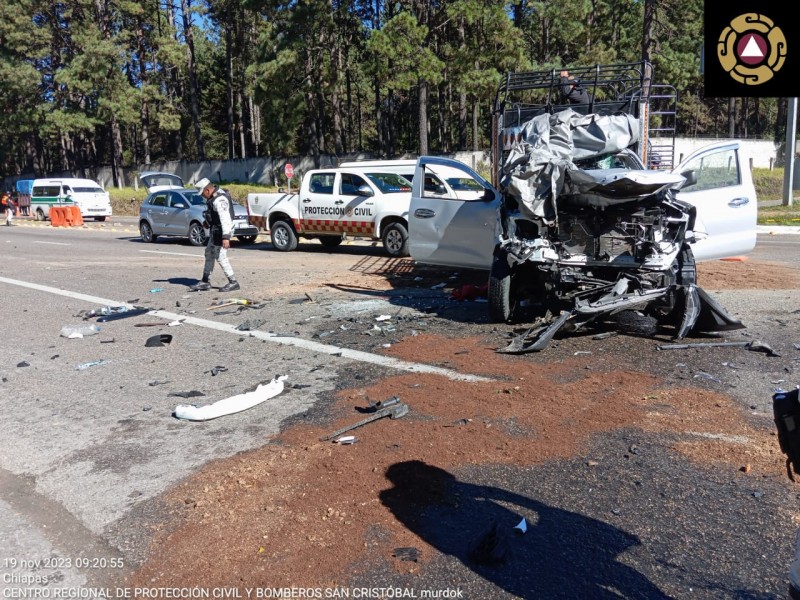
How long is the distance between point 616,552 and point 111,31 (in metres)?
57.7

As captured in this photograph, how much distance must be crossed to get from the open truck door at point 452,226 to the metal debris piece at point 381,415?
15.0 feet

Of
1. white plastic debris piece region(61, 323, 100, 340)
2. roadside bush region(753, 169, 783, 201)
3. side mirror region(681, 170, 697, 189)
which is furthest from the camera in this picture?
roadside bush region(753, 169, 783, 201)

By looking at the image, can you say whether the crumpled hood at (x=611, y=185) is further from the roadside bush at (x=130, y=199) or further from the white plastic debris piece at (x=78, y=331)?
the roadside bush at (x=130, y=199)

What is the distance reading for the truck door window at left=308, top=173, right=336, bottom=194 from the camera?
16922 mm

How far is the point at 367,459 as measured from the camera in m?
4.59

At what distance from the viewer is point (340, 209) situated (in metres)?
16.5

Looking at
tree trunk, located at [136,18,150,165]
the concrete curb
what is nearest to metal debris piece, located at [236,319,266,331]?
the concrete curb

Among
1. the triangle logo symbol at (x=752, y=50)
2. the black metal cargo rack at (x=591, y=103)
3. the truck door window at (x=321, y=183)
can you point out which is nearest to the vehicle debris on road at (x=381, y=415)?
the black metal cargo rack at (x=591, y=103)

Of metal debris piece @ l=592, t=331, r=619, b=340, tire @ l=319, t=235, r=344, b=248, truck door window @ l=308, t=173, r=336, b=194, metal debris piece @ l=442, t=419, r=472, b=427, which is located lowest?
metal debris piece @ l=442, t=419, r=472, b=427

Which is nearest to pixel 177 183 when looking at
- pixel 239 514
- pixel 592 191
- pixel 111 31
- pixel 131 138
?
pixel 111 31

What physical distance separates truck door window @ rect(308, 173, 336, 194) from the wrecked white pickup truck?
884 centimetres

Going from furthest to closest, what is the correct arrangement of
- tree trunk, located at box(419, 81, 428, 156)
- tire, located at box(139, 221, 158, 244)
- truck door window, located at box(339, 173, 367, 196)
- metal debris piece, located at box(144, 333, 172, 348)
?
tree trunk, located at box(419, 81, 428, 156) → tire, located at box(139, 221, 158, 244) → truck door window, located at box(339, 173, 367, 196) → metal debris piece, located at box(144, 333, 172, 348)

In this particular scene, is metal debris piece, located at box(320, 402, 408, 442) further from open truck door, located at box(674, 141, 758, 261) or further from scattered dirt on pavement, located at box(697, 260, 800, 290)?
scattered dirt on pavement, located at box(697, 260, 800, 290)

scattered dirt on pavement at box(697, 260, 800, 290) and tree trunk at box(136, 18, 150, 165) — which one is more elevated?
tree trunk at box(136, 18, 150, 165)
